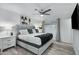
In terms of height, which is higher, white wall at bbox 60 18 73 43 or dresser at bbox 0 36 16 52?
white wall at bbox 60 18 73 43

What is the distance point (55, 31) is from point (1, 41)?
7.25 feet

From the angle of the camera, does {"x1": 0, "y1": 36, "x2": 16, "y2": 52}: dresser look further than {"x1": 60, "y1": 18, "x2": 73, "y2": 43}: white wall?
Yes

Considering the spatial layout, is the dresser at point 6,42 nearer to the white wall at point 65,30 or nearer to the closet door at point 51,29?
the closet door at point 51,29

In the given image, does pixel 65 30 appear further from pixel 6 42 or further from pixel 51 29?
pixel 6 42

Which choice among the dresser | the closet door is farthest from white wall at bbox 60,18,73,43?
the dresser

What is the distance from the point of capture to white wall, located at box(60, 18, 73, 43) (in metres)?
2.17

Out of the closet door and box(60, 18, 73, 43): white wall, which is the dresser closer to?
the closet door

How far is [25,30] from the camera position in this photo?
3.38 metres

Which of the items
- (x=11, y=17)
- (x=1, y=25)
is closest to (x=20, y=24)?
(x=11, y=17)

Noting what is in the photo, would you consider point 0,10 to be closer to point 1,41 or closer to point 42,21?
point 1,41

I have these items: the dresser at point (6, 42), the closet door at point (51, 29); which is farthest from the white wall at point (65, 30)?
the dresser at point (6, 42)

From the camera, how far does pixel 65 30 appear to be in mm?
2229

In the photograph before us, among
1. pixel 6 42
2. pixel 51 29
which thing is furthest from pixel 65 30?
pixel 6 42

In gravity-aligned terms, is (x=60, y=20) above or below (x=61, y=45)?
above
